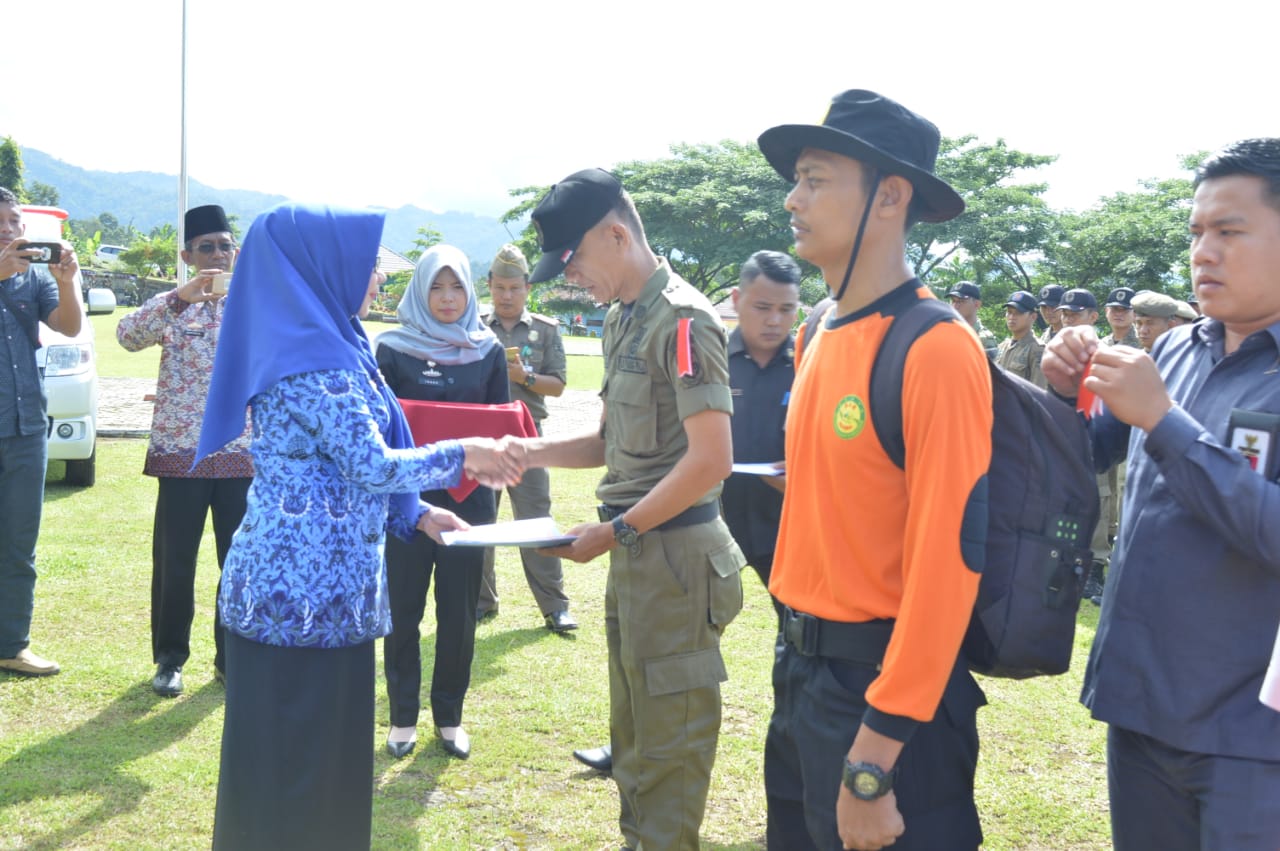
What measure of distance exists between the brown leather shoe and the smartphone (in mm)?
2004

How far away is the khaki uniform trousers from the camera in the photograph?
3164 millimetres

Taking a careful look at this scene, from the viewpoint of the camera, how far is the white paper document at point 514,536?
2.80 meters

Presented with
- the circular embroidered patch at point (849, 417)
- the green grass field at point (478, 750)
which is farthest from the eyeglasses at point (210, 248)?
the circular embroidered patch at point (849, 417)

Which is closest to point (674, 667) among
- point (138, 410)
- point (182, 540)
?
point (182, 540)

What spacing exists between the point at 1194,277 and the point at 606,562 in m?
6.19

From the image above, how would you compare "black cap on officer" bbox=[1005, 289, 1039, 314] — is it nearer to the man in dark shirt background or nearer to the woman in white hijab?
the man in dark shirt background

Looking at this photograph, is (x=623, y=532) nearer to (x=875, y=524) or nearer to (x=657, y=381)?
(x=657, y=381)

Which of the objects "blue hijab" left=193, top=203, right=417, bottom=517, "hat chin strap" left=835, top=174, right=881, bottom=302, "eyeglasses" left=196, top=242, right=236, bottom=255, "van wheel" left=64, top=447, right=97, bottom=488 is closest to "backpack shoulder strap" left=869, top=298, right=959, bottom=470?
"hat chin strap" left=835, top=174, right=881, bottom=302

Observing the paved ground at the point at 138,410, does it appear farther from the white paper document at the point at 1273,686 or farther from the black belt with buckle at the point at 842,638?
the white paper document at the point at 1273,686

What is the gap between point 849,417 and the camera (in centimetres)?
193

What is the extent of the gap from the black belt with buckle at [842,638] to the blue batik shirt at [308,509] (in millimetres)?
1298

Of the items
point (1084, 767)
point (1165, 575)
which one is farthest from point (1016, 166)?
point (1165, 575)

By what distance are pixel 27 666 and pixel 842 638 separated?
4.75 m

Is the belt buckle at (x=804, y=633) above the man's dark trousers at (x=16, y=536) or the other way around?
above
